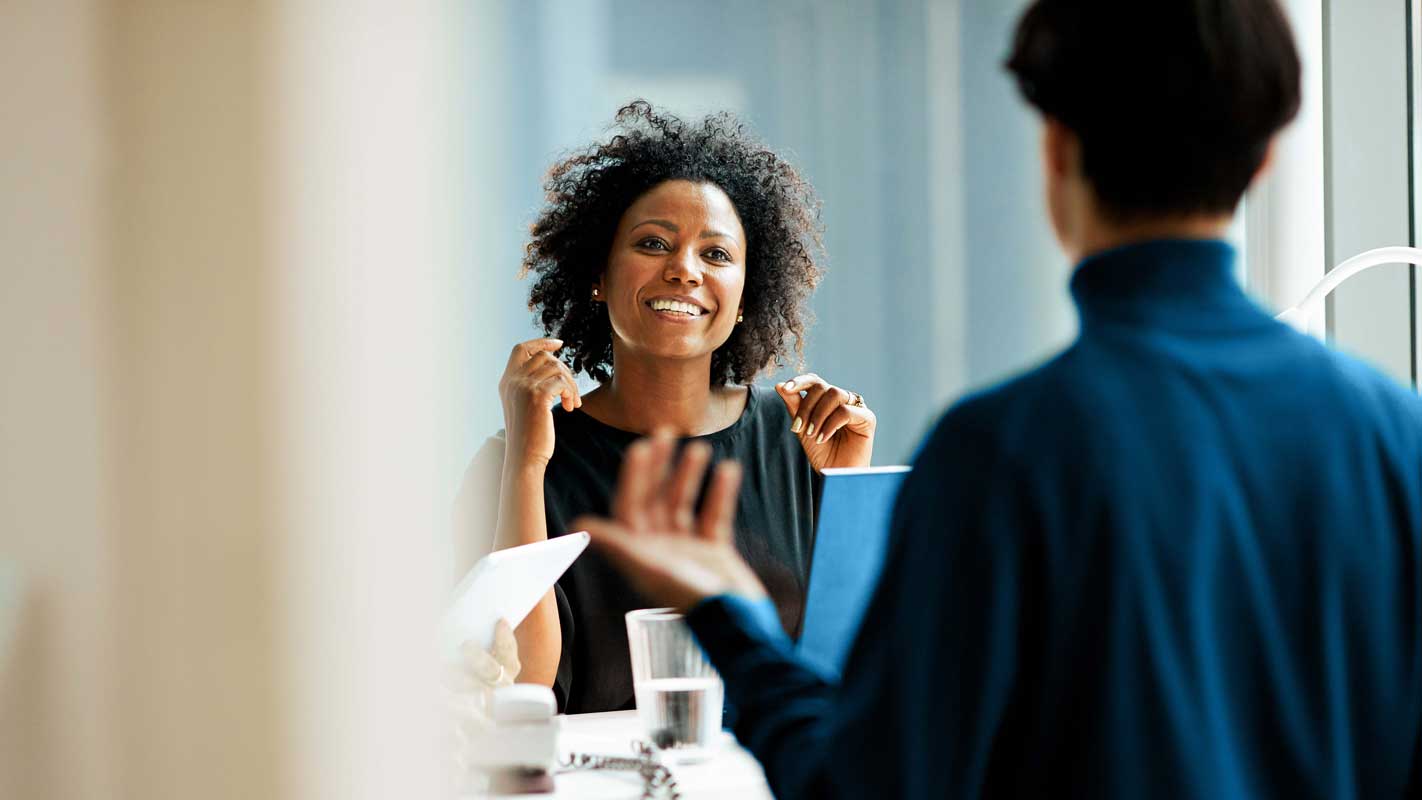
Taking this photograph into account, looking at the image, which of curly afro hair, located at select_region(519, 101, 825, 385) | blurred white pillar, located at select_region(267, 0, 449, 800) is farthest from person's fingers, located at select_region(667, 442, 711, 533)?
curly afro hair, located at select_region(519, 101, 825, 385)

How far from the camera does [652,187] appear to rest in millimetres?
1766

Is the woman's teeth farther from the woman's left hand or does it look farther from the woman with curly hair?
the woman's left hand

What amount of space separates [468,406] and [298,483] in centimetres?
7

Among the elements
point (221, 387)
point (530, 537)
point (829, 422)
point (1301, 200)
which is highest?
point (1301, 200)

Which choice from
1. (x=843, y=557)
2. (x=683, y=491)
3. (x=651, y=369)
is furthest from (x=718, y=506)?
(x=651, y=369)

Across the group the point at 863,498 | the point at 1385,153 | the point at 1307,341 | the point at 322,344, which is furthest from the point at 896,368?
the point at 322,344

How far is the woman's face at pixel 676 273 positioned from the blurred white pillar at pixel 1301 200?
973mm

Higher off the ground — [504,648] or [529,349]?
[529,349]

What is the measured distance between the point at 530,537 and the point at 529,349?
0.25 m

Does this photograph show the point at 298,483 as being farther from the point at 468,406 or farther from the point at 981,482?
the point at 981,482

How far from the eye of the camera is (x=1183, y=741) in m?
0.50

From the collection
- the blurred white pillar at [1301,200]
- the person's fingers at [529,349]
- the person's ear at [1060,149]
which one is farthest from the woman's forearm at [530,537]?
the blurred white pillar at [1301,200]

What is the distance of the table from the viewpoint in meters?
0.97

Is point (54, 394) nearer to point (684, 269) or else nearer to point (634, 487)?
point (634, 487)
